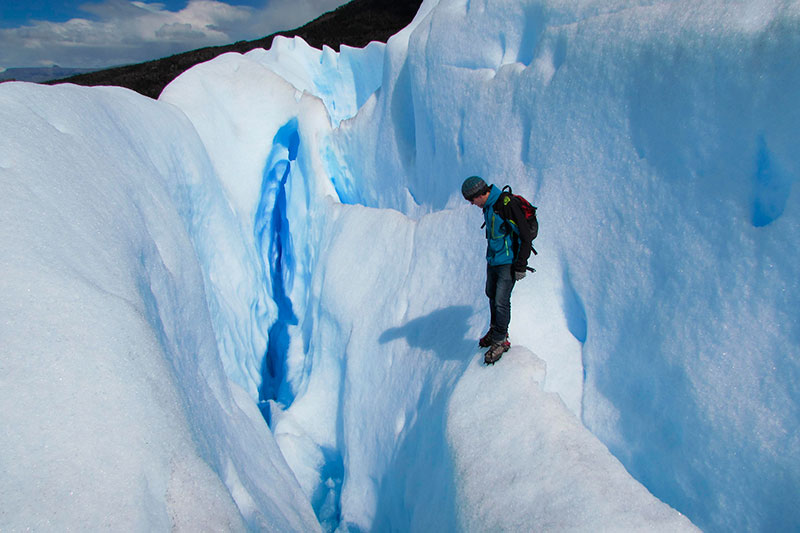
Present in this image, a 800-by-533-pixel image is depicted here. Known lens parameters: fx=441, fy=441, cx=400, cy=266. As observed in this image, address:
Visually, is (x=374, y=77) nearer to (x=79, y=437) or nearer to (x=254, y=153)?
(x=254, y=153)

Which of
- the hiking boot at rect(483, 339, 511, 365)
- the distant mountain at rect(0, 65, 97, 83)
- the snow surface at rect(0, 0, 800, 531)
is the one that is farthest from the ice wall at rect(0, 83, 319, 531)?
the distant mountain at rect(0, 65, 97, 83)

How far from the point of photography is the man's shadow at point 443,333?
303 cm

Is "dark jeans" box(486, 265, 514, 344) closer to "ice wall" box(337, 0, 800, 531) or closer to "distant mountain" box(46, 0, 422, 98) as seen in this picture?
"ice wall" box(337, 0, 800, 531)

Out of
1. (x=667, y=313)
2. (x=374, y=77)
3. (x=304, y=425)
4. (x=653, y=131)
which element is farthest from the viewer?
(x=374, y=77)

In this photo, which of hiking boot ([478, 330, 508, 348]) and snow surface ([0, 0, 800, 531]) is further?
hiking boot ([478, 330, 508, 348])

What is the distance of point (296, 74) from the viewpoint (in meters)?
9.16

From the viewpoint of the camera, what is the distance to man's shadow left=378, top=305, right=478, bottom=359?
3.03 metres

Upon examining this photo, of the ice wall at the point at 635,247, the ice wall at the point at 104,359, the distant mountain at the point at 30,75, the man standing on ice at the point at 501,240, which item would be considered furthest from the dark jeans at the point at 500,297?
the distant mountain at the point at 30,75

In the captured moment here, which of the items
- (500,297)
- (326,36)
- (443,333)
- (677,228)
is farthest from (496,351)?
(326,36)

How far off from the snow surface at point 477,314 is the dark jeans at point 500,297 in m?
0.18

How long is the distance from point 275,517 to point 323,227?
3.52 meters

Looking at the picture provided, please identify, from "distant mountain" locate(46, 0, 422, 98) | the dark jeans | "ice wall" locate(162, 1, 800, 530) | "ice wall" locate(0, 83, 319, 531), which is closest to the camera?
"ice wall" locate(0, 83, 319, 531)

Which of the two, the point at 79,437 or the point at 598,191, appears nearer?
the point at 79,437

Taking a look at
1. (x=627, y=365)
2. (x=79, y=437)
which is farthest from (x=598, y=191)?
(x=79, y=437)
